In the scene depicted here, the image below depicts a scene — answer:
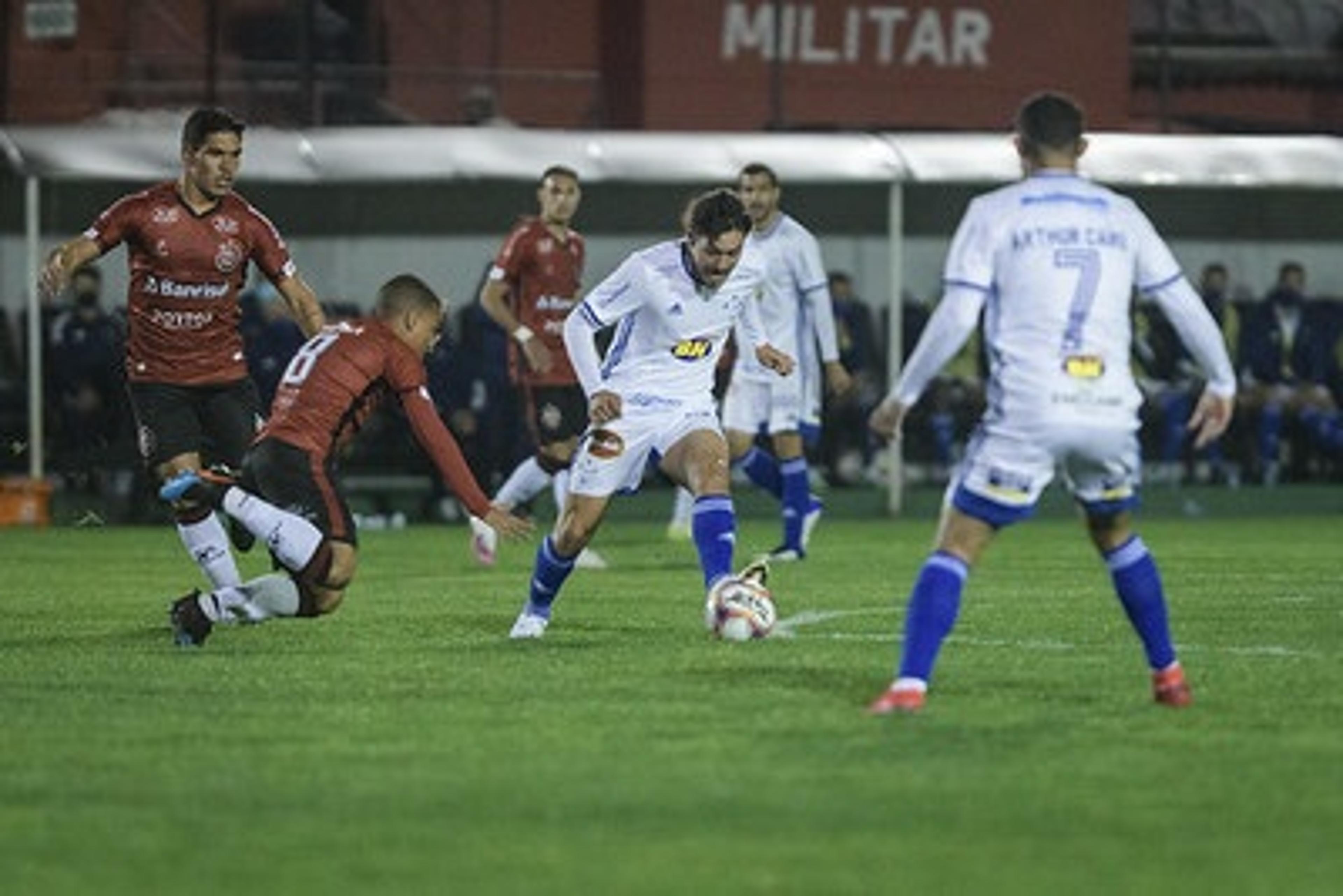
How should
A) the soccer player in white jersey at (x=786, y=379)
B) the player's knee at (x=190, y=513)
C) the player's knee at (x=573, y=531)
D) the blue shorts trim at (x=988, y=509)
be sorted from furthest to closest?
the soccer player in white jersey at (x=786, y=379) < the player's knee at (x=190, y=513) < the player's knee at (x=573, y=531) < the blue shorts trim at (x=988, y=509)

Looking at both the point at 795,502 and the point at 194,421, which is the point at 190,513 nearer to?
the point at 194,421

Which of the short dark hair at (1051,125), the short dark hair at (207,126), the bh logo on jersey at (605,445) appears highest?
the short dark hair at (1051,125)

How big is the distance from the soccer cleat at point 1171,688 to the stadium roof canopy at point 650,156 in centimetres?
1430

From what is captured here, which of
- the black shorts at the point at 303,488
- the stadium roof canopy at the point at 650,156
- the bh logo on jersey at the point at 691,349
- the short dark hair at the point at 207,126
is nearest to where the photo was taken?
the black shorts at the point at 303,488

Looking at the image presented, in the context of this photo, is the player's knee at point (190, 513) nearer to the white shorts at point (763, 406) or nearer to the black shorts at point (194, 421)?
the black shorts at point (194, 421)

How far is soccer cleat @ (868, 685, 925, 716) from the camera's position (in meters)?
10.8

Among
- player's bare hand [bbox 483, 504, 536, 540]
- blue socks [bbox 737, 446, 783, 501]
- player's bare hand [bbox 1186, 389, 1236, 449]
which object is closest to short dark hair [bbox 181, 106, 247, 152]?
player's bare hand [bbox 483, 504, 536, 540]

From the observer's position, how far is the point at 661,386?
1425 centimetres

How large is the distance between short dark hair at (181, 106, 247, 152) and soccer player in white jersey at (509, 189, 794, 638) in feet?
6.03

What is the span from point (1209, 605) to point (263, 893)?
30.5 ft

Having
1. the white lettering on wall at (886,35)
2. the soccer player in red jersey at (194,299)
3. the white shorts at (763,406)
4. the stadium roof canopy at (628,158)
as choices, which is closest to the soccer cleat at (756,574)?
the soccer player in red jersey at (194,299)

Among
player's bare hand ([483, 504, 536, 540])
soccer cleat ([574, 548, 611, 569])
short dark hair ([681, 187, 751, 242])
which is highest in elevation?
short dark hair ([681, 187, 751, 242])

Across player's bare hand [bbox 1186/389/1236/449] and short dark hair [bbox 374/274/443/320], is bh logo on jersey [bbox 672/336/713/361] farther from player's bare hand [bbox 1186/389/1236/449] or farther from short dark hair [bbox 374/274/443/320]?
player's bare hand [bbox 1186/389/1236/449]

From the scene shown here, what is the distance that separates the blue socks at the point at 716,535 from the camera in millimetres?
14023
